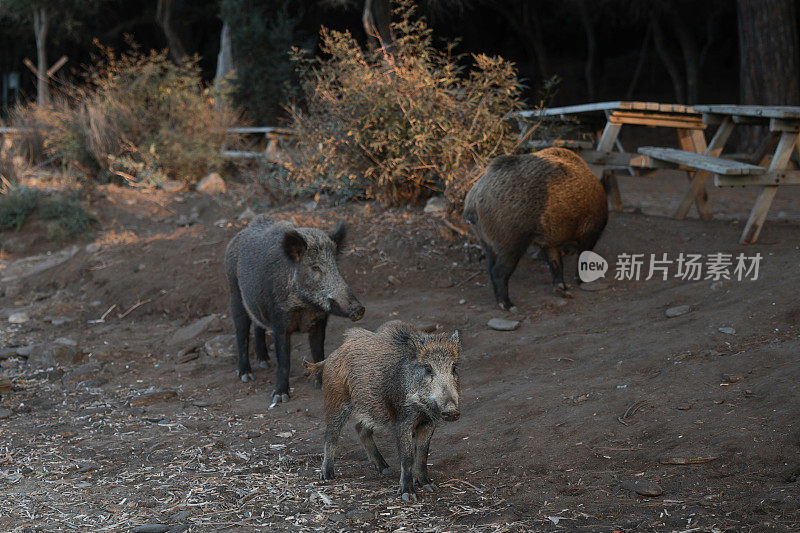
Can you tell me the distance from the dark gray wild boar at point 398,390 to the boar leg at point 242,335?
2030 millimetres

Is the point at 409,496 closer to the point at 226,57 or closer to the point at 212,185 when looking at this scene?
the point at 212,185

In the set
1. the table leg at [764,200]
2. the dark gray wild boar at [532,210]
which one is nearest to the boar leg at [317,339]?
the dark gray wild boar at [532,210]

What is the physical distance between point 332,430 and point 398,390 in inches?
18.8

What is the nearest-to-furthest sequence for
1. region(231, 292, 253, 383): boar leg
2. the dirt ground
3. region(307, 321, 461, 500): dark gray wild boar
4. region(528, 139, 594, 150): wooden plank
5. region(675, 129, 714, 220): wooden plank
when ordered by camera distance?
the dirt ground, region(307, 321, 461, 500): dark gray wild boar, region(231, 292, 253, 383): boar leg, region(528, 139, 594, 150): wooden plank, region(675, 129, 714, 220): wooden plank

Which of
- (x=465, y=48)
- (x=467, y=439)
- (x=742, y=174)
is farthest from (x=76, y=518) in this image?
(x=465, y=48)

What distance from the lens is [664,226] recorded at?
7.82 metres

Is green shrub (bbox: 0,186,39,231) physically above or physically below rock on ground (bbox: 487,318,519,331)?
below

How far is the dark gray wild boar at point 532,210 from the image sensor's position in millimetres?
6539

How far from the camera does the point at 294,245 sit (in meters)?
5.46

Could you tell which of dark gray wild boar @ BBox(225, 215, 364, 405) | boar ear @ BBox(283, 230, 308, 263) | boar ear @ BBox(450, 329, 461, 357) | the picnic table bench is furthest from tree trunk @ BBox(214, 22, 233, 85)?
boar ear @ BBox(450, 329, 461, 357)

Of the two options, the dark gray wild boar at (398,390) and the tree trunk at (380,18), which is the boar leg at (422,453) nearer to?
the dark gray wild boar at (398,390)

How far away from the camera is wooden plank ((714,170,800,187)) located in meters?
6.73

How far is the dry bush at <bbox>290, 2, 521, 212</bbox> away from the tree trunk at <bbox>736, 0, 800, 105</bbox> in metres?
4.75

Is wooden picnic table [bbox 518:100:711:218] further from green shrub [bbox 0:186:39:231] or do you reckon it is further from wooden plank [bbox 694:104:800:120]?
green shrub [bbox 0:186:39:231]
